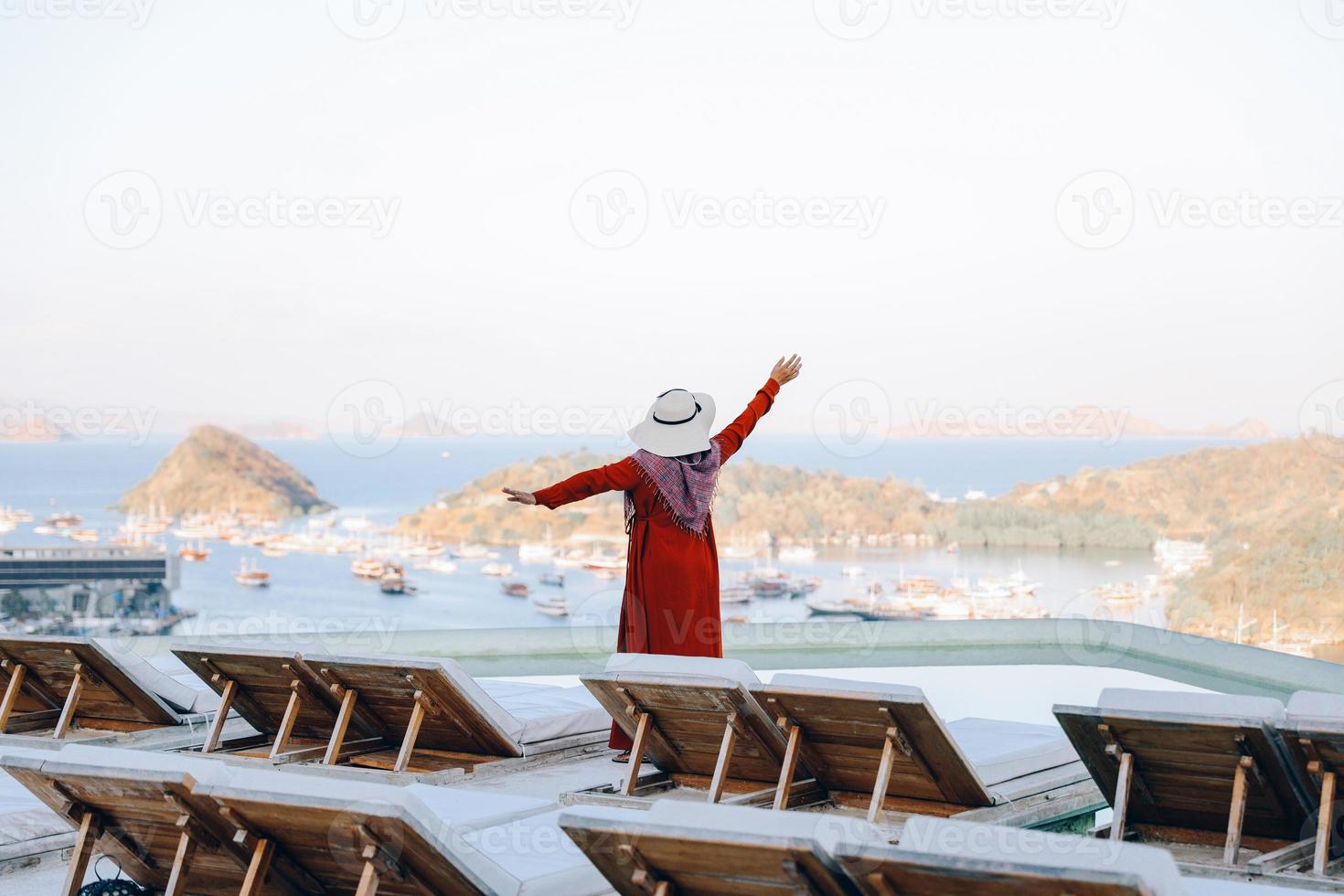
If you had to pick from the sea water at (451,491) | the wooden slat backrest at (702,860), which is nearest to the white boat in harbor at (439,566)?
the sea water at (451,491)

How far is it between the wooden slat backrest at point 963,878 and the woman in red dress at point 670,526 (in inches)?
107

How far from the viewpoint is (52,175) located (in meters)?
21.6

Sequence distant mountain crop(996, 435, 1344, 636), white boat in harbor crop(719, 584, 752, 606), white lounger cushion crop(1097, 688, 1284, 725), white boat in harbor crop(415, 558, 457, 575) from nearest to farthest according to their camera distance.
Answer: white lounger cushion crop(1097, 688, 1284, 725)
distant mountain crop(996, 435, 1344, 636)
white boat in harbor crop(719, 584, 752, 606)
white boat in harbor crop(415, 558, 457, 575)

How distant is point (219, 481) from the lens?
26.5m

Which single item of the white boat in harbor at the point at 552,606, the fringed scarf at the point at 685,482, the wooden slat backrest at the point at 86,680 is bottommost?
the white boat in harbor at the point at 552,606

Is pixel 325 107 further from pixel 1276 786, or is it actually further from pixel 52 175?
pixel 1276 786

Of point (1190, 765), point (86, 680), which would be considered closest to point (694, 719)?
point (1190, 765)

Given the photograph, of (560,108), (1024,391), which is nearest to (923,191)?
(1024,391)

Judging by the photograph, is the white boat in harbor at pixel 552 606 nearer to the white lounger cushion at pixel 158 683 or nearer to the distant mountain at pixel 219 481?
the distant mountain at pixel 219 481

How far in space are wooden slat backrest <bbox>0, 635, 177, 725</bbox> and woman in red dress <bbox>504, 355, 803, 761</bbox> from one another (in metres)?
1.56

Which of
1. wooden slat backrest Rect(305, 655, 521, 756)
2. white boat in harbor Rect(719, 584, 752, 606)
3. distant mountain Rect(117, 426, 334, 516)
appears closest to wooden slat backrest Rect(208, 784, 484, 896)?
wooden slat backrest Rect(305, 655, 521, 756)

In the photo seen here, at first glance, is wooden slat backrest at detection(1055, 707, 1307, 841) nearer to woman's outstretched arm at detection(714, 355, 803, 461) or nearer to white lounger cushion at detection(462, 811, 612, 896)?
white lounger cushion at detection(462, 811, 612, 896)

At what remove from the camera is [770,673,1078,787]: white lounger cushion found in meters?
3.78

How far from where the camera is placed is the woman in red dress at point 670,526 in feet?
16.7
